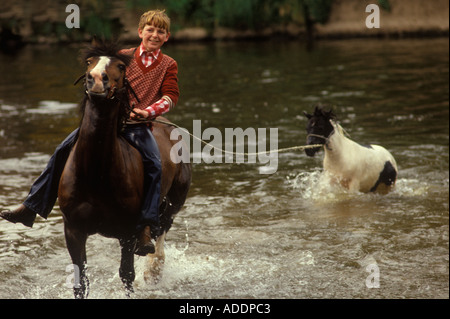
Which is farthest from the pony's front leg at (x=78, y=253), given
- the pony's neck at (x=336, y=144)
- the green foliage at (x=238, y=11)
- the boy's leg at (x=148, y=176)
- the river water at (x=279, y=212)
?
the green foliage at (x=238, y=11)

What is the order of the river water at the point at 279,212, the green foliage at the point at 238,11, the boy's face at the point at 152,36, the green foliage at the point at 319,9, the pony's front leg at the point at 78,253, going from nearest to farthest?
1. the pony's front leg at the point at 78,253
2. the boy's face at the point at 152,36
3. the river water at the point at 279,212
4. the green foliage at the point at 319,9
5. the green foliage at the point at 238,11

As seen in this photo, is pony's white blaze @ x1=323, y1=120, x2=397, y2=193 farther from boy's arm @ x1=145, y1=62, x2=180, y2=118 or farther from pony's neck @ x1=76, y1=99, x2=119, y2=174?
pony's neck @ x1=76, y1=99, x2=119, y2=174

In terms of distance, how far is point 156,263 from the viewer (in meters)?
7.04

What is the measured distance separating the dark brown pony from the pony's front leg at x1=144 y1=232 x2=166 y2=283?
98 centimetres

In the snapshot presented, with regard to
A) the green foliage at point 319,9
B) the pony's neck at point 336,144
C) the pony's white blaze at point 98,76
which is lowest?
the pony's neck at point 336,144

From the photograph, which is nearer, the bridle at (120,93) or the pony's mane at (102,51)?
the bridle at (120,93)

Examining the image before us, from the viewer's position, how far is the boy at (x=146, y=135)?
5.61 metres

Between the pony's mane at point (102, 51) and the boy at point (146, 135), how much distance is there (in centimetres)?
41

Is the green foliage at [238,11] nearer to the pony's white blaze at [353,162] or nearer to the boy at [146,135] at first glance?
the pony's white blaze at [353,162]

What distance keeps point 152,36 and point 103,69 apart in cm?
118

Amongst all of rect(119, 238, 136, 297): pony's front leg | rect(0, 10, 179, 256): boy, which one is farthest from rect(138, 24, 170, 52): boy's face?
rect(119, 238, 136, 297): pony's front leg

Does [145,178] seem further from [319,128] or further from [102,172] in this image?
[319,128]

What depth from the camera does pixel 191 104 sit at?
1873cm

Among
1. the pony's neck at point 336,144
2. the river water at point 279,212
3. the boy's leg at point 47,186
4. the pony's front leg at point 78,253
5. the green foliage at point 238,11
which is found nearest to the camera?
the pony's front leg at point 78,253
